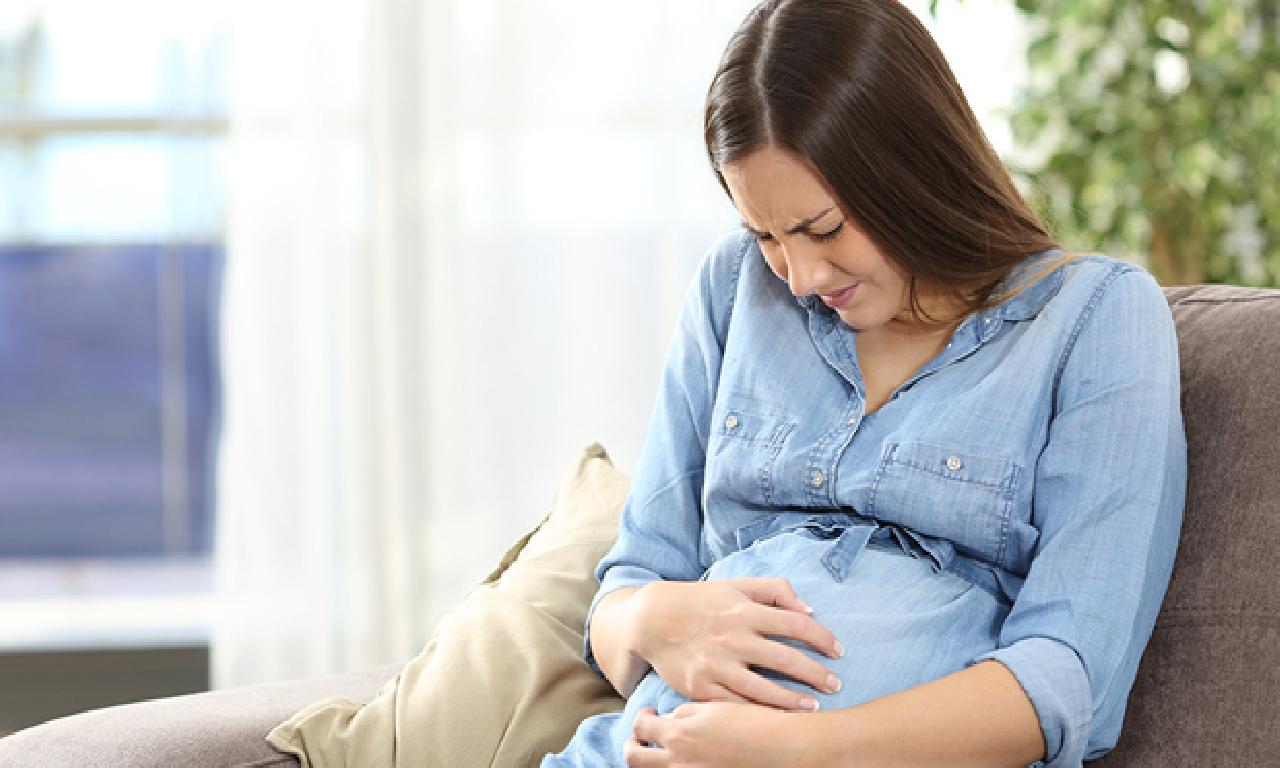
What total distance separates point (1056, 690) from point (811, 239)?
0.40 meters

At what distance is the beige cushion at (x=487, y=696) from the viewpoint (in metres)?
1.29

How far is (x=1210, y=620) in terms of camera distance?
3.64ft

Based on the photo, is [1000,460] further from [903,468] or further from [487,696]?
[487,696]

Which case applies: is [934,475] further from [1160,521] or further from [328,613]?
[328,613]

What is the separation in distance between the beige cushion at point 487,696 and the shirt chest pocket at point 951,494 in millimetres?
359

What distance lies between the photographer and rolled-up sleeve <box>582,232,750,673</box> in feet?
4.29

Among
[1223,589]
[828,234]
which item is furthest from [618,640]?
[1223,589]

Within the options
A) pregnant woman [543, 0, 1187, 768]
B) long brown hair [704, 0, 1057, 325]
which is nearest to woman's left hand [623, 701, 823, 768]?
pregnant woman [543, 0, 1187, 768]

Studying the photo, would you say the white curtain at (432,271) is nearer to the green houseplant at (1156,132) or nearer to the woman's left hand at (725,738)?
the green houseplant at (1156,132)

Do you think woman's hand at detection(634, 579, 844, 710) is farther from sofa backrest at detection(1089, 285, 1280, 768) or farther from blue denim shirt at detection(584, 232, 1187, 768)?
sofa backrest at detection(1089, 285, 1280, 768)

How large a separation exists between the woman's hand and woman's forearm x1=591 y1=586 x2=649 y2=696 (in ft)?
0.16

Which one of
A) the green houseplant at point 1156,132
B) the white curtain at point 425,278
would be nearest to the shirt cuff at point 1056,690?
the green houseplant at point 1156,132

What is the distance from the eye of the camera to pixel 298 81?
8.27ft

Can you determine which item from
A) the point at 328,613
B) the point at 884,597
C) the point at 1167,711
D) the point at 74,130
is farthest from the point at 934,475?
the point at 74,130
